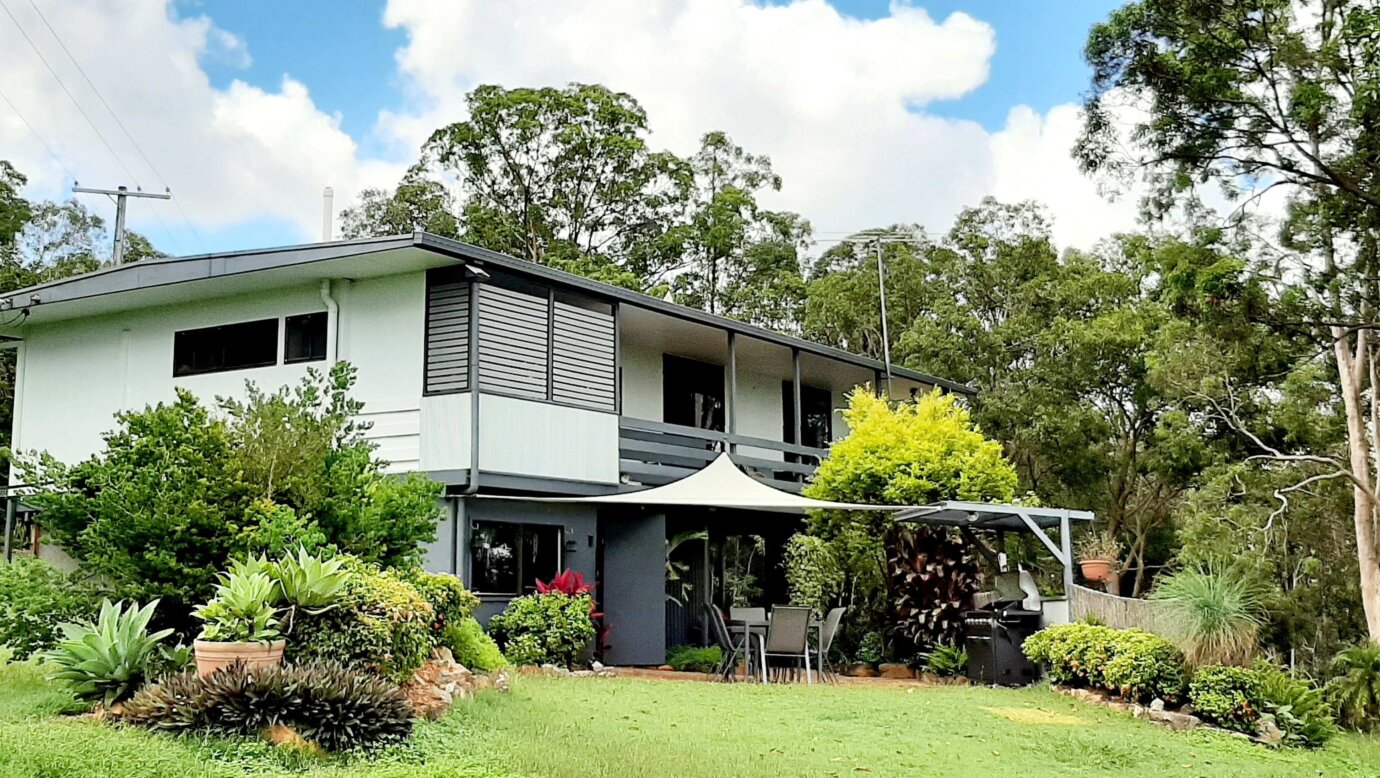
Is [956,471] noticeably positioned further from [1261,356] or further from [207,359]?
[207,359]

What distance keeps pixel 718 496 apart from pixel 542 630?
2680 mm

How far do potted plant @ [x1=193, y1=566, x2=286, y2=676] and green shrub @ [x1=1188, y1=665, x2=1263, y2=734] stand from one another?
864 cm

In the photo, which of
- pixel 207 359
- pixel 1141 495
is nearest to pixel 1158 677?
pixel 207 359

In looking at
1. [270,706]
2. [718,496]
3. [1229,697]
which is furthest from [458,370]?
[1229,697]

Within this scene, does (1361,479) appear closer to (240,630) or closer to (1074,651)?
(1074,651)

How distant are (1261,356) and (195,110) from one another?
62.7ft

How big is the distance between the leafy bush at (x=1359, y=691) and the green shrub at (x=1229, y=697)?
180 cm

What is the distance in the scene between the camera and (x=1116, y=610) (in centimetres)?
1431

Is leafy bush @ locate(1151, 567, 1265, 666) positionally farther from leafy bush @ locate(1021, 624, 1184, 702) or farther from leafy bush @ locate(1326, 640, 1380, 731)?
leafy bush @ locate(1326, 640, 1380, 731)

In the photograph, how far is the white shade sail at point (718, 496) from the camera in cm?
1523

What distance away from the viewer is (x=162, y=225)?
1267 inches

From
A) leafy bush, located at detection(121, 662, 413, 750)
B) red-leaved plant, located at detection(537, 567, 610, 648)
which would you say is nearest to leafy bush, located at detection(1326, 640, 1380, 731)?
red-leaved plant, located at detection(537, 567, 610, 648)

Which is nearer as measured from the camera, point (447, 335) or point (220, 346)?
point (447, 335)

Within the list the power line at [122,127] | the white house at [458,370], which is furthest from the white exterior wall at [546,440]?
the power line at [122,127]
